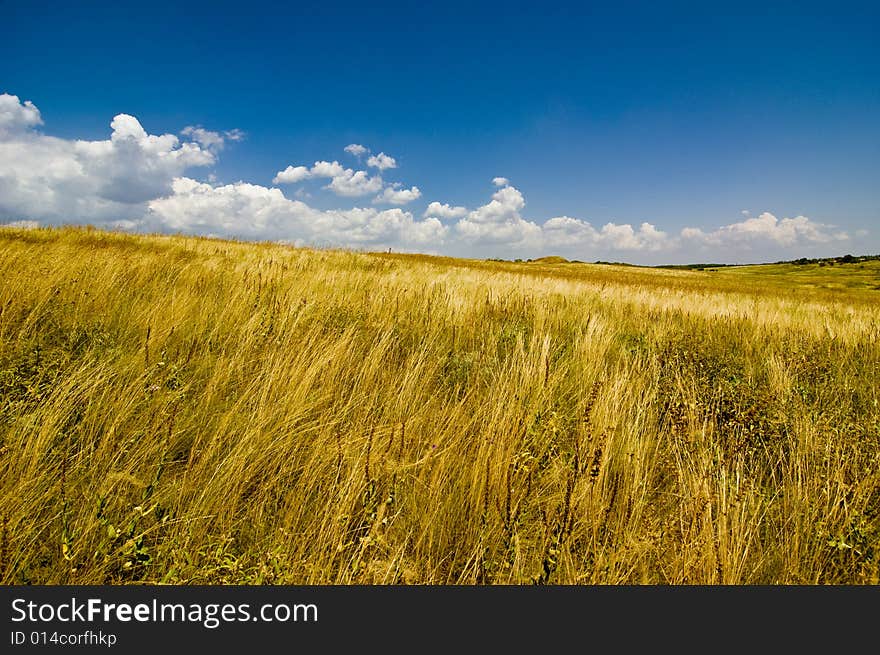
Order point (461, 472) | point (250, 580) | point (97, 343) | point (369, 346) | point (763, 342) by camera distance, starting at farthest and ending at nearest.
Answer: point (763, 342) → point (369, 346) → point (97, 343) → point (461, 472) → point (250, 580)

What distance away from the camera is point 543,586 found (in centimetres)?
125

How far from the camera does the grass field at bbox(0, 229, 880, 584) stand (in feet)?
4.35

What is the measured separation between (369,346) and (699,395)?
8.30ft

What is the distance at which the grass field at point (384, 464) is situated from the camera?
133 cm

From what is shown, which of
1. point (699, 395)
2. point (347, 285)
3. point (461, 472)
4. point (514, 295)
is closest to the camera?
point (461, 472)

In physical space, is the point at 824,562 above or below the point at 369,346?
below

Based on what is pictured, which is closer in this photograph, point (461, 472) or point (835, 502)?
point (835, 502)

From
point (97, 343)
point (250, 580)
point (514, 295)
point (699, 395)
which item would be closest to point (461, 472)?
point (250, 580)

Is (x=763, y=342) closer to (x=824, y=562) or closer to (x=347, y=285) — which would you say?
(x=824, y=562)

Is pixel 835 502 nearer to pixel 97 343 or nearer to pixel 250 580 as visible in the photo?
pixel 250 580

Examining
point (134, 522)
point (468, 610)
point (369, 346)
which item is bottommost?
point (468, 610)

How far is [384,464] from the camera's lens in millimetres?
1697

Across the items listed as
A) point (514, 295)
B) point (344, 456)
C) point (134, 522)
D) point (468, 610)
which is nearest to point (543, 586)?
point (468, 610)

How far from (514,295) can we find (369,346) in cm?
379
